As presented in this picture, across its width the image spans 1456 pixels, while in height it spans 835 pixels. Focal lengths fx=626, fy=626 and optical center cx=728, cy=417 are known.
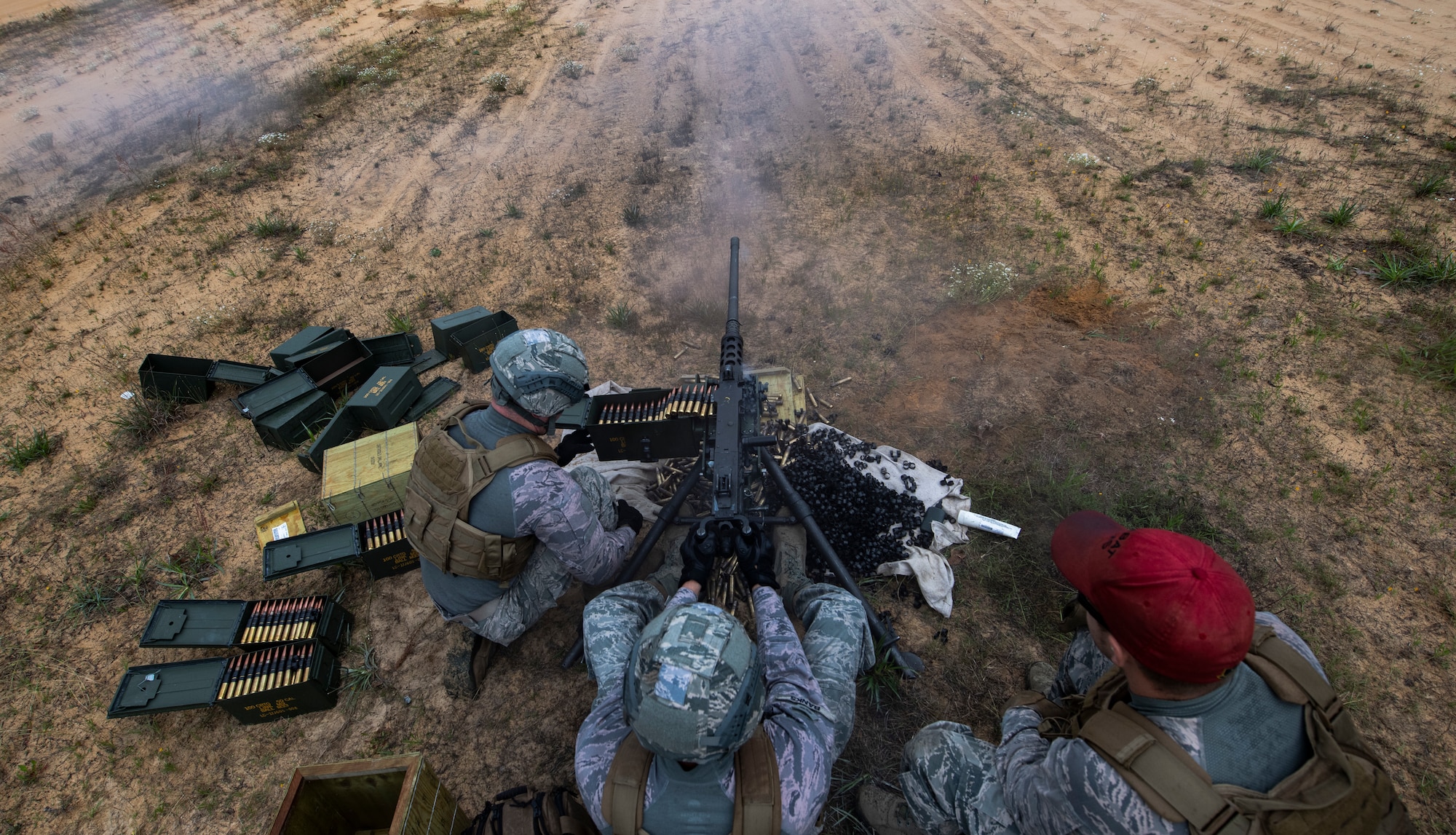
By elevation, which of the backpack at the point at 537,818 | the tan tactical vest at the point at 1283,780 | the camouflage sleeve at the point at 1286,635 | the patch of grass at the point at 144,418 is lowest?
the patch of grass at the point at 144,418

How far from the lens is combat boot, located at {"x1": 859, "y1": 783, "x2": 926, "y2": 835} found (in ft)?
12.6

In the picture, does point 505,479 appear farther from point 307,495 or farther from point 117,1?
point 117,1

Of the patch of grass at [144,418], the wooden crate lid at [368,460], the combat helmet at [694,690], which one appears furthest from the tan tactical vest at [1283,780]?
the patch of grass at [144,418]

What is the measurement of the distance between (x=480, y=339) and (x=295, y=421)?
205cm

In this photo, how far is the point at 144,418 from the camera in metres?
6.93

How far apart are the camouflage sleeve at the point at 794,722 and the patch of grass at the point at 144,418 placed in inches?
289

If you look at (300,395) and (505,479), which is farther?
(300,395)

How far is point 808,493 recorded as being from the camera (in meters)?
5.64

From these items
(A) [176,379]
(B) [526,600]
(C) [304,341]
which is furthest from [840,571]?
(A) [176,379]

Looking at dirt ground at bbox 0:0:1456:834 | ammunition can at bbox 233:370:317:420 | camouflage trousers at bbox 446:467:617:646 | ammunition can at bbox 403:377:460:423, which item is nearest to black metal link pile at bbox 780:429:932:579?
dirt ground at bbox 0:0:1456:834

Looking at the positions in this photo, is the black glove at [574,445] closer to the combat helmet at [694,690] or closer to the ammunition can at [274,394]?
the combat helmet at [694,690]

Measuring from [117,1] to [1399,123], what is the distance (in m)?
32.9

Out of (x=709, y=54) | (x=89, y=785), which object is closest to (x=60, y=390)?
(x=89, y=785)

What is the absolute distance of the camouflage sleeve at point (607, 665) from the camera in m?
2.91
